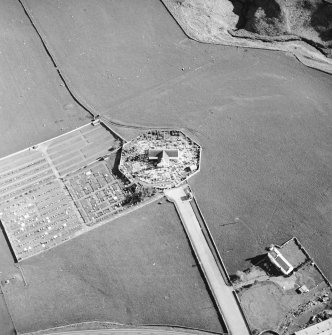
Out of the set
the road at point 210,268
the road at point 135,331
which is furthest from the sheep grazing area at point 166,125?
the road at point 210,268

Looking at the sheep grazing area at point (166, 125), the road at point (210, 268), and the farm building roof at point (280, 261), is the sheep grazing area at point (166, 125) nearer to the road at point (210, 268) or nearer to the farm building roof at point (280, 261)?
the road at point (210, 268)

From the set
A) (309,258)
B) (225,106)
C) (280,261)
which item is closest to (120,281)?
(280,261)

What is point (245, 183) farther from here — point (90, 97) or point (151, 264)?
point (90, 97)

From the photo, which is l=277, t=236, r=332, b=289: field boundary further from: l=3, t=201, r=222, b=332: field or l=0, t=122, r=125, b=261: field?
l=0, t=122, r=125, b=261: field

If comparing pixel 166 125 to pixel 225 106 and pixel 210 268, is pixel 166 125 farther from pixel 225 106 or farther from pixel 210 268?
pixel 210 268

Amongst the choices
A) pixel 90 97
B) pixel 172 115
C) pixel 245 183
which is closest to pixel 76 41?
pixel 90 97

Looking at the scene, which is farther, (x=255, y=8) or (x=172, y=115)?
(x=255, y=8)

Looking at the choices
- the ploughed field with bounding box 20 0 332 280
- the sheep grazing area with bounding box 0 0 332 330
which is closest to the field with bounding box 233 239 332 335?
the ploughed field with bounding box 20 0 332 280

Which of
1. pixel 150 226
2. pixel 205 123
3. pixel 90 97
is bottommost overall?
pixel 150 226
